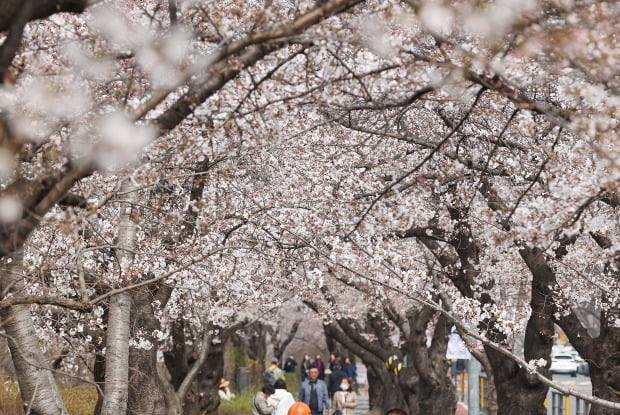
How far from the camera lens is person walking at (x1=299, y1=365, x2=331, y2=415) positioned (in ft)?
54.7

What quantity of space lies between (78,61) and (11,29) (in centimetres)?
217

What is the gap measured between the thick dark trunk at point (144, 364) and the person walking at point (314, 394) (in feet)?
14.5

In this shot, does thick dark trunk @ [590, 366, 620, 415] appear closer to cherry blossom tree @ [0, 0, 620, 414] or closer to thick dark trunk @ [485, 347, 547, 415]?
cherry blossom tree @ [0, 0, 620, 414]

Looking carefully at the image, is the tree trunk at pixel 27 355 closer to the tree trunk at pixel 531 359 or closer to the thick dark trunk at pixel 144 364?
the thick dark trunk at pixel 144 364

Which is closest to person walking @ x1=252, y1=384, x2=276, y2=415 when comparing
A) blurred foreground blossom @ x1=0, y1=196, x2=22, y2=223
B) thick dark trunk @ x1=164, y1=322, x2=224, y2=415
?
thick dark trunk @ x1=164, y1=322, x2=224, y2=415

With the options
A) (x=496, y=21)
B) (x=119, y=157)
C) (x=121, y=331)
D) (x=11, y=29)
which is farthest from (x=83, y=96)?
(x=121, y=331)

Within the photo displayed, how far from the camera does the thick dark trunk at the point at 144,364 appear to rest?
1203 cm

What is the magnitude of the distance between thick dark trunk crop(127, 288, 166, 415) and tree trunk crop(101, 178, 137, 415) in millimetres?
1371

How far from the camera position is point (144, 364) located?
12.4 meters

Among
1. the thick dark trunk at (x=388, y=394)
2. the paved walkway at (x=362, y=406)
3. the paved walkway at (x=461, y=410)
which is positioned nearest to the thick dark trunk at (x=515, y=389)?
the thick dark trunk at (x=388, y=394)

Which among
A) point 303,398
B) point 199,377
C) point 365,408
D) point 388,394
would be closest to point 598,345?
point 303,398

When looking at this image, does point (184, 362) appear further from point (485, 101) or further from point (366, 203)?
point (485, 101)

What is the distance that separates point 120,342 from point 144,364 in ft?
7.33

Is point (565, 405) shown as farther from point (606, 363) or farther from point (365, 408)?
point (365, 408)
